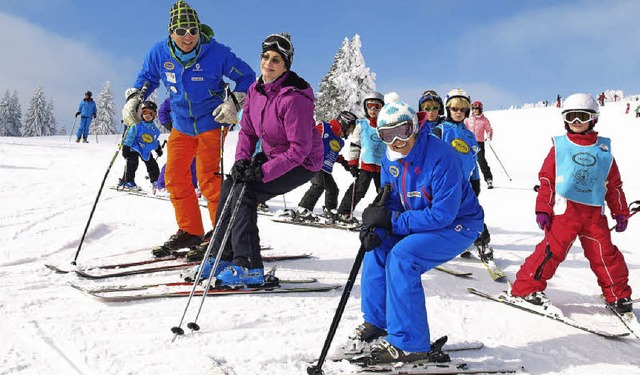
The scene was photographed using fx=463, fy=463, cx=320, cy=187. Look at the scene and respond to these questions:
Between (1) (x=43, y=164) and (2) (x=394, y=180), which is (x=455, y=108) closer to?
(2) (x=394, y=180)

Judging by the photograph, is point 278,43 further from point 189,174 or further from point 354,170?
point 354,170

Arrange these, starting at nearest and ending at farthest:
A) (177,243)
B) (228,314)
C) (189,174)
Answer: (228,314) < (177,243) < (189,174)

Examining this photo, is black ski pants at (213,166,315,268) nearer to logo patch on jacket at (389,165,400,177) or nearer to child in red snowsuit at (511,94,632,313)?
logo patch on jacket at (389,165,400,177)

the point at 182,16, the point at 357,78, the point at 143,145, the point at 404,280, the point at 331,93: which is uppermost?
the point at 357,78

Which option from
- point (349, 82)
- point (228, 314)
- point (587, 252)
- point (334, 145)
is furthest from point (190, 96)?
point (349, 82)

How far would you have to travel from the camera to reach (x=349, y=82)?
147 feet

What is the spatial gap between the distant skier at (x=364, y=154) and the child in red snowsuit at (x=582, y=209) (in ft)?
11.7

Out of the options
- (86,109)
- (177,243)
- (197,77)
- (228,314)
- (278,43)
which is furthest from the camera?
(86,109)

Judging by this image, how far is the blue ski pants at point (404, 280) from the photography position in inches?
114

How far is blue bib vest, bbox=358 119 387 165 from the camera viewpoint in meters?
7.88

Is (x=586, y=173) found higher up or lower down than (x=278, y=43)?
lower down

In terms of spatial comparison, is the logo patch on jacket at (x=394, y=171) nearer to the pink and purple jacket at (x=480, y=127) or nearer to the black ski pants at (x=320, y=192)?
the black ski pants at (x=320, y=192)

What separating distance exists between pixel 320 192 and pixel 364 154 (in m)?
1.23

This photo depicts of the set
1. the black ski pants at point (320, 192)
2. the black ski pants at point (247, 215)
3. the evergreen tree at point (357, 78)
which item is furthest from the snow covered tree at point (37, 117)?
the black ski pants at point (247, 215)
